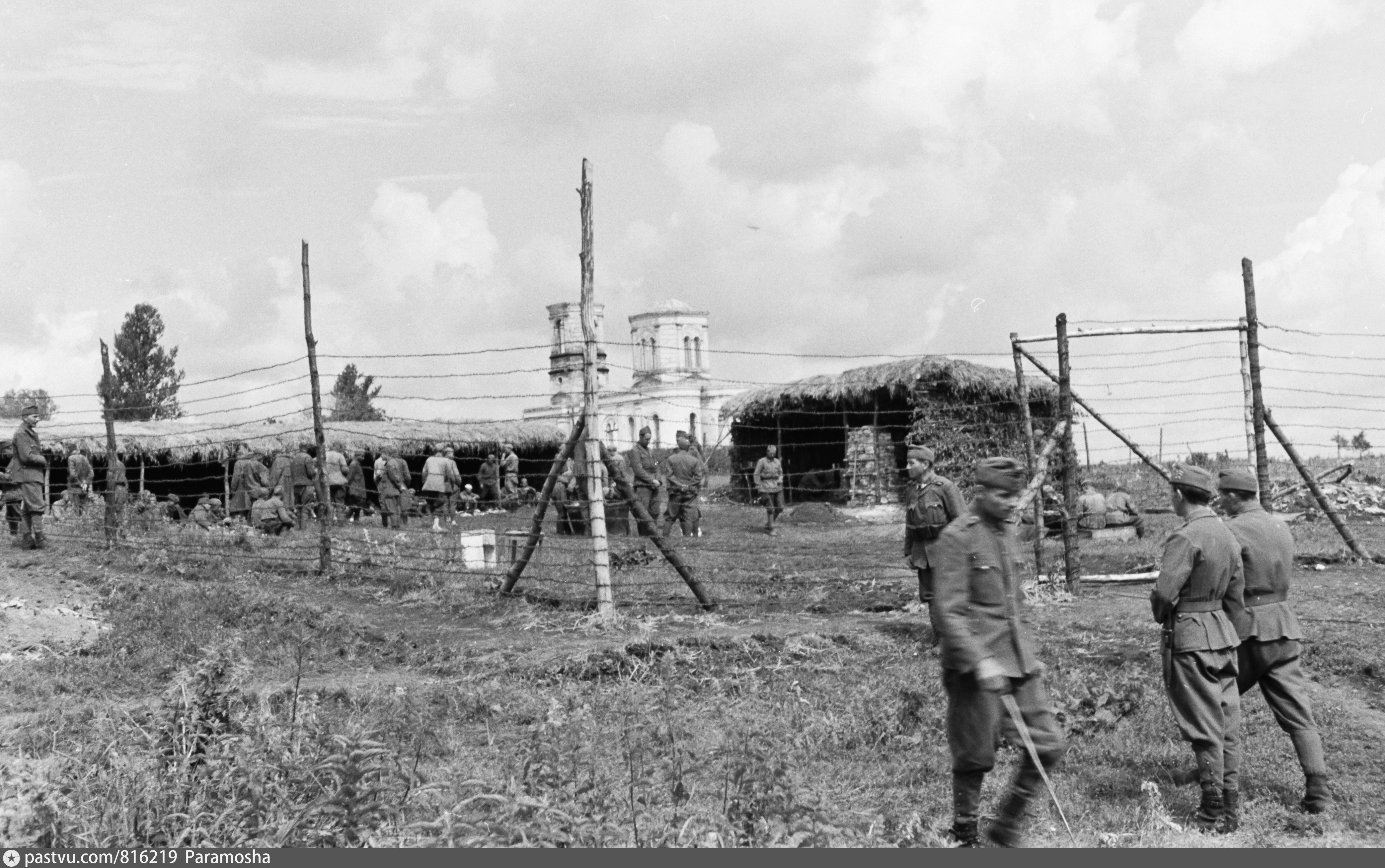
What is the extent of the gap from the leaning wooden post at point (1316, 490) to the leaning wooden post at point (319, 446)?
9361 millimetres

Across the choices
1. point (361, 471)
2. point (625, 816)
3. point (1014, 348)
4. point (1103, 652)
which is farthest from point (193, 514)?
point (625, 816)

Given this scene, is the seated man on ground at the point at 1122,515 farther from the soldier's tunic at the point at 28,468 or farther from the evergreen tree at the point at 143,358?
the evergreen tree at the point at 143,358

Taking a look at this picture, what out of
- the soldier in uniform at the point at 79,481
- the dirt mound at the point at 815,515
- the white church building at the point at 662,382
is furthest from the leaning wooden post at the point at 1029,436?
the white church building at the point at 662,382

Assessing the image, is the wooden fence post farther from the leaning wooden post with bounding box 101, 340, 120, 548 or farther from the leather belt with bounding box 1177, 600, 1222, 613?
the leather belt with bounding box 1177, 600, 1222, 613

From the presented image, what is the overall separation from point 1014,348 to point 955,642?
7935 mm

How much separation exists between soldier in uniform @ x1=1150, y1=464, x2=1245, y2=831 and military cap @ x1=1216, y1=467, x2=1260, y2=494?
0.45m

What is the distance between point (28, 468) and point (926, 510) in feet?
34.1

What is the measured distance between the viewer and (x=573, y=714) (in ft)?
23.8

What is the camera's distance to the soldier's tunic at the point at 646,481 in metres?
10.6

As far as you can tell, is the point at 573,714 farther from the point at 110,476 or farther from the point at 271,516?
the point at 271,516

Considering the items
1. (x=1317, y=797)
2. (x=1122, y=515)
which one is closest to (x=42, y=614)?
(x=1317, y=797)

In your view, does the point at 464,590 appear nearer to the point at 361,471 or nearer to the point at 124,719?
the point at 124,719

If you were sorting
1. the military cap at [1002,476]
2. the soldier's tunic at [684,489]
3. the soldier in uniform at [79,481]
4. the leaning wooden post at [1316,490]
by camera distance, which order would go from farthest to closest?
the soldier in uniform at [79,481] → the soldier's tunic at [684,489] → the leaning wooden post at [1316,490] → the military cap at [1002,476]

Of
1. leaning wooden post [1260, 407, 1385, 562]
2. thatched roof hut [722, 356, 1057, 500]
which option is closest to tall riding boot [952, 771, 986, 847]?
leaning wooden post [1260, 407, 1385, 562]
